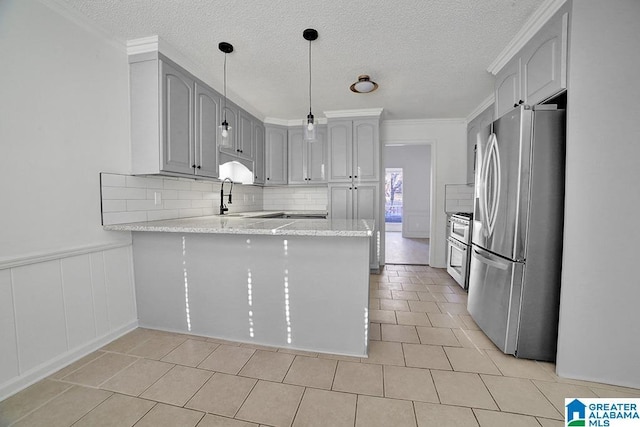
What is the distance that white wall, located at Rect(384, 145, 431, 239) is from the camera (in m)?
7.52

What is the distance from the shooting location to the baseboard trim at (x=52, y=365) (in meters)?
1.44

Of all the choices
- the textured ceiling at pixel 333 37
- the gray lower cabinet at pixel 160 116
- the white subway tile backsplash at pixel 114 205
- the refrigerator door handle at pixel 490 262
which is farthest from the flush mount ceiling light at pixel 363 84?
the white subway tile backsplash at pixel 114 205

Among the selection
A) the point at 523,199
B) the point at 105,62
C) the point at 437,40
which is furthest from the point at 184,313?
the point at 437,40

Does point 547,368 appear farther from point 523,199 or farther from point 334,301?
point 334,301

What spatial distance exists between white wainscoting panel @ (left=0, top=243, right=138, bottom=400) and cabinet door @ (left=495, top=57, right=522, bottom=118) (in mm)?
3368

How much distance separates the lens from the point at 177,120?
2.24 metres

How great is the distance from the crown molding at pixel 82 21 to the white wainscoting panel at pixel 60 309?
1534mm

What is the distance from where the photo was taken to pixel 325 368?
167 cm

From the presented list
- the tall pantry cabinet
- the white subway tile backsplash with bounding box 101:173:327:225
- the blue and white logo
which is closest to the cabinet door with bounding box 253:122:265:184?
the white subway tile backsplash with bounding box 101:173:327:225

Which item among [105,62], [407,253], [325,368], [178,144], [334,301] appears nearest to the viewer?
[325,368]

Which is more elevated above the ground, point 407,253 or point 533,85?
point 533,85

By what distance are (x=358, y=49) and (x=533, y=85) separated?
1.31 meters

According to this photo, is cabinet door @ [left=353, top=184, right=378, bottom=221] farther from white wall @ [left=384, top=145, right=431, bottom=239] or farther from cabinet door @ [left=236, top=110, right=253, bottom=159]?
white wall @ [left=384, top=145, right=431, bottom=239]

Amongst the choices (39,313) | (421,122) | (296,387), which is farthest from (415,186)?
(39,313)
